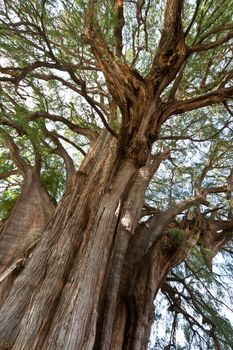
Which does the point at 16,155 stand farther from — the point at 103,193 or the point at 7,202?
the point at 103,193

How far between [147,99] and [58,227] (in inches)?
50.9

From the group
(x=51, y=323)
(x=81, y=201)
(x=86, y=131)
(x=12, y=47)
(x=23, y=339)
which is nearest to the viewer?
(x=23, y=339)

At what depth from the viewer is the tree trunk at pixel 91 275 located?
1.51 m

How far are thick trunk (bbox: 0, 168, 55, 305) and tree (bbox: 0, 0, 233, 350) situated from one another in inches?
0.5

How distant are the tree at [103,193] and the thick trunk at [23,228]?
1 centimetres

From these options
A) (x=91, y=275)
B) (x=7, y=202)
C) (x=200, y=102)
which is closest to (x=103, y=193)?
(x=91, y=275)

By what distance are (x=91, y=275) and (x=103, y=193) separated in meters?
0.72

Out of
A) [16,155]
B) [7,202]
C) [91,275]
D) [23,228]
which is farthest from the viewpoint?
[7,202]

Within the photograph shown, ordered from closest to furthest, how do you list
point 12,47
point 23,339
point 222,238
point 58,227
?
1. point 23,339
2. point 58,227
3. point 12,47
4. point 222,238

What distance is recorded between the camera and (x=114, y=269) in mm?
2160

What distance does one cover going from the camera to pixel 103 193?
2344 millimetres

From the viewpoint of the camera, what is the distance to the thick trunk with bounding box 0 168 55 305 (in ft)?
7.42

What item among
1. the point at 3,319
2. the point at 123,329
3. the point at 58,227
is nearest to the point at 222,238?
the point at 123,329

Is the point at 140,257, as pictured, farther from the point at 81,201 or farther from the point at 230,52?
the point at 230,52
